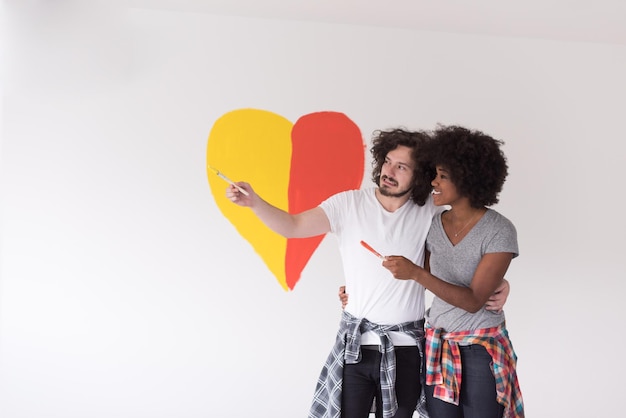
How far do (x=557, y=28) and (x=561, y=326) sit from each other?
1.54 meters

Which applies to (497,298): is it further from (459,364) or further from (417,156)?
(417,156)

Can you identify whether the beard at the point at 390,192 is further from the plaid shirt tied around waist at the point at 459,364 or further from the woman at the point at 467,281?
the plaid shirt tied around waist at the point at 459,364

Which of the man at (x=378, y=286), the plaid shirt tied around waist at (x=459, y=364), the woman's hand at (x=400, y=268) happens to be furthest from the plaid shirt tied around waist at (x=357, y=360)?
the woman's hand at (x=400, y=268)

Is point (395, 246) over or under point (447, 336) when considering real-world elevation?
over

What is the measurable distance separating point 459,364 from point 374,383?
325mm

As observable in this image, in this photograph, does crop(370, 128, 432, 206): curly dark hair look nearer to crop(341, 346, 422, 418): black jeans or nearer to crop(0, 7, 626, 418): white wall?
crop(341, 346, 422, 418): black jeans

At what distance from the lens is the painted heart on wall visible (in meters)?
3.02

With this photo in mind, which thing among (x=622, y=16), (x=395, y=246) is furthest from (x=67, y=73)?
(x=622, y=16)

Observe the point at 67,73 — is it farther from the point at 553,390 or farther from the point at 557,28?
the point at 553,390

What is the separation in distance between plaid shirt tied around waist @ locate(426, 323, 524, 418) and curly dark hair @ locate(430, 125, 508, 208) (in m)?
0.42

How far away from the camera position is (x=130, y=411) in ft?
9.81

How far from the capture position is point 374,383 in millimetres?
2164

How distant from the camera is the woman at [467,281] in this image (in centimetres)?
196

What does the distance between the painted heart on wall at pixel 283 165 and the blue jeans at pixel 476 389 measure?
1.23 m
